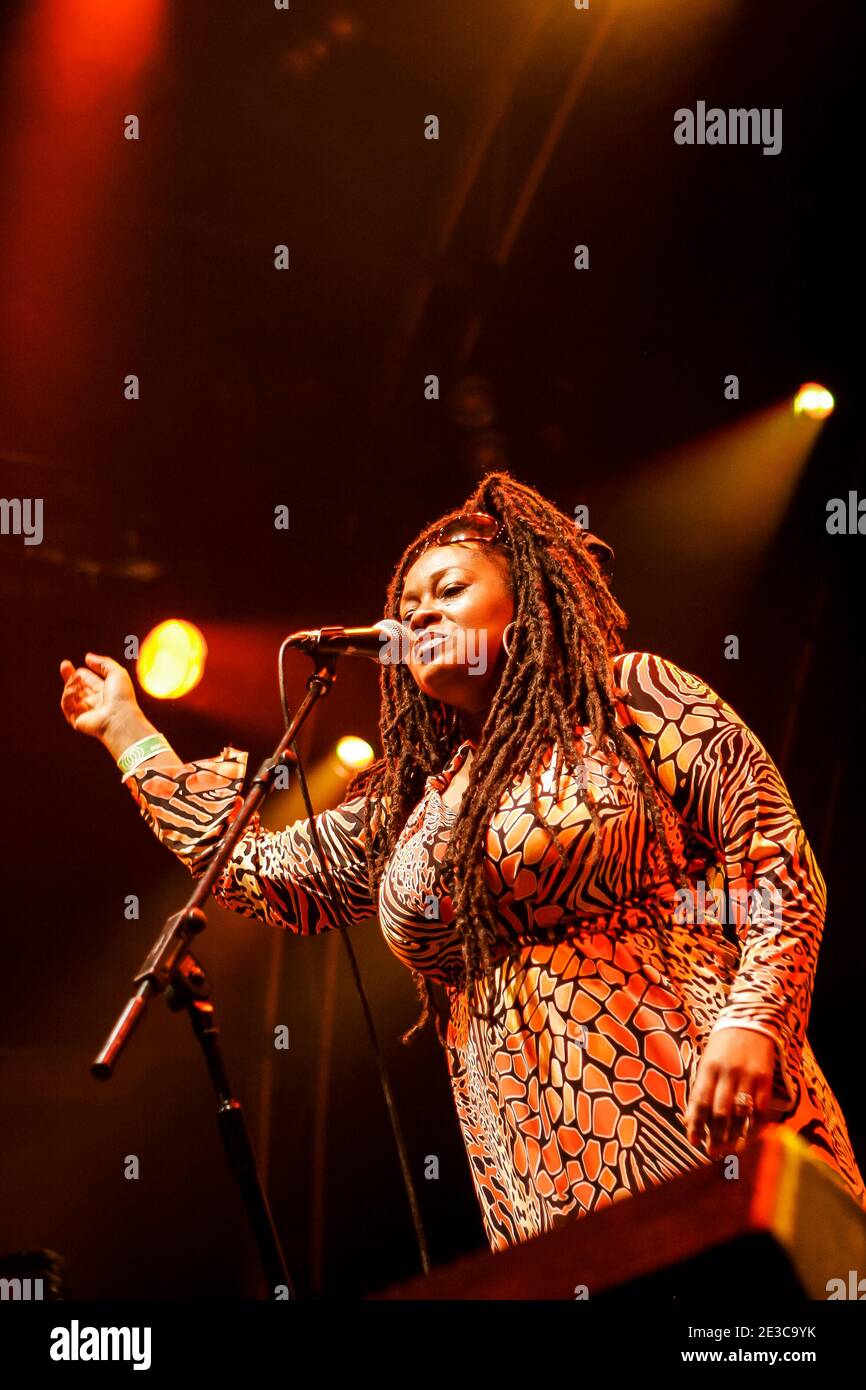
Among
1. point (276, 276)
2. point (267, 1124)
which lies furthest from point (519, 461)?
point (267, 1124)

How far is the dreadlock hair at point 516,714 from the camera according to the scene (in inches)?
92.0

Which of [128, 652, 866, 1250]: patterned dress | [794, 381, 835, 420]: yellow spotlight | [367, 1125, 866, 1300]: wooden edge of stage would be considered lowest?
[367, 1125, 866, 1300]: wooden edge of stage

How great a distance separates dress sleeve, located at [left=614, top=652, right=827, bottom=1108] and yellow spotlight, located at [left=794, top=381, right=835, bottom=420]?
2.37m

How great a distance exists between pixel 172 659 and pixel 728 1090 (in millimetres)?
3188

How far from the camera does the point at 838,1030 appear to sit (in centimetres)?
404

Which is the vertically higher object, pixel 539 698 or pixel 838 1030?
pixel 539 698

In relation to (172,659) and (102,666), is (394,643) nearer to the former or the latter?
(102,666)

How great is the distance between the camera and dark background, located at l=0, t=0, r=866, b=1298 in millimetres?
4129

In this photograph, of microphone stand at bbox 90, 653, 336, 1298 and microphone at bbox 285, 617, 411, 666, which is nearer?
microphone stand at bbox 90, 653, 336, 1298

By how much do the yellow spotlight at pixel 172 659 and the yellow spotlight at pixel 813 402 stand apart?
7.91 ft

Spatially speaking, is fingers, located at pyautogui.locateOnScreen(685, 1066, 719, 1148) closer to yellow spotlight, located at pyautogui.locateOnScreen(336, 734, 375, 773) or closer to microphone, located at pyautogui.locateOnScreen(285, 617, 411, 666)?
microphone, located at pyautogui.locateOnScreen(285, 617, 411, 666)

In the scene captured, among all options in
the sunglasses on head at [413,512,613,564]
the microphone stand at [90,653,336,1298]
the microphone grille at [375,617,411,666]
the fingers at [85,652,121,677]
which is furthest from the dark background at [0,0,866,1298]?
the microphone stand at [90,653,336,1298]
